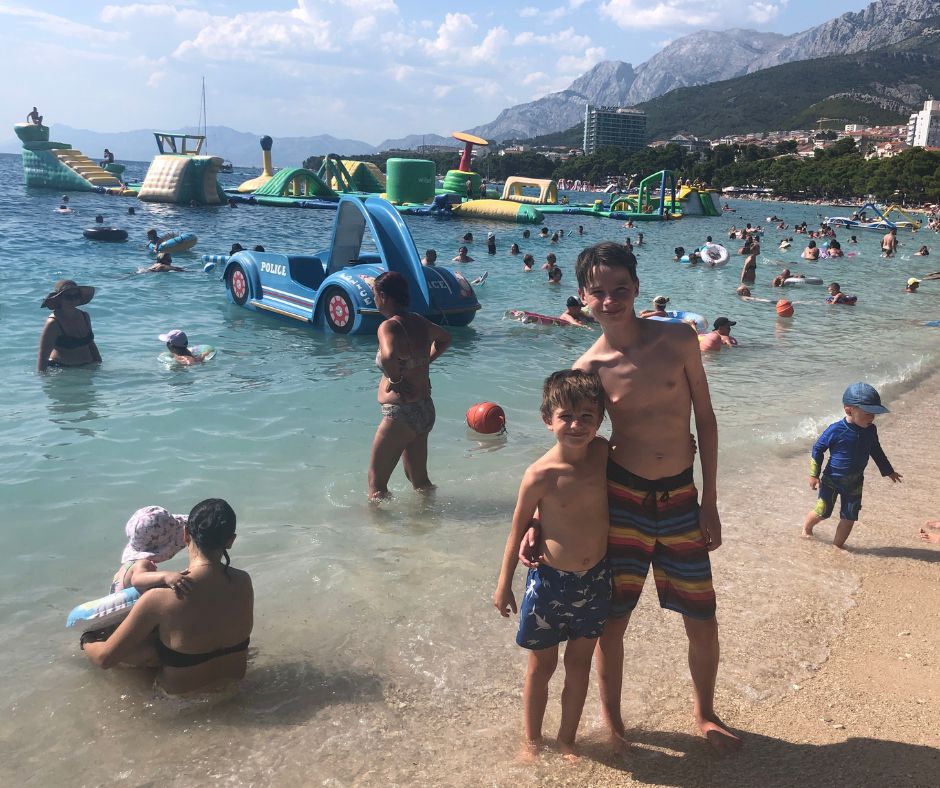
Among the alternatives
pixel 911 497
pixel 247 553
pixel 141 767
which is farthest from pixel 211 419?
pixel 911 497

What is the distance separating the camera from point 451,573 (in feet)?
15.0

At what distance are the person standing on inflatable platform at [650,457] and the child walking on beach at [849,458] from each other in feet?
7.76

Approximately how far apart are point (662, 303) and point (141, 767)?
10.8 metres

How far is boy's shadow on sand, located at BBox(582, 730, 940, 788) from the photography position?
268cm

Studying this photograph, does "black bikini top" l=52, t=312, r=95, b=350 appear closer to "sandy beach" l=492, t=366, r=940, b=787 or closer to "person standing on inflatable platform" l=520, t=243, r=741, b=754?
"sandy beach" l=492, t=366, r=940, b=787

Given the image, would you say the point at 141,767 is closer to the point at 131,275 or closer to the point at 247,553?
the point at 247,553

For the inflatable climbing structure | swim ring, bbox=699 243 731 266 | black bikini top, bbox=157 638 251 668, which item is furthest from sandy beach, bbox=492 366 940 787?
the inflatable climbing structure

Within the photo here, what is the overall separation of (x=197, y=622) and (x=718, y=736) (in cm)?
216

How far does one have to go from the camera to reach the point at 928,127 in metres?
139

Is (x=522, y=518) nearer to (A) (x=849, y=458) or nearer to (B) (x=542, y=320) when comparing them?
(A) (x=849, y=458)

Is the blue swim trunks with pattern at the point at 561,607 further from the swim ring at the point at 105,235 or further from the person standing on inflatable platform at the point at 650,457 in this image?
the swim ring at the point at 105,235

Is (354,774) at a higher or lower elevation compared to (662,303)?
lower

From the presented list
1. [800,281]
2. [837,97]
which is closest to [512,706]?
[800,281]

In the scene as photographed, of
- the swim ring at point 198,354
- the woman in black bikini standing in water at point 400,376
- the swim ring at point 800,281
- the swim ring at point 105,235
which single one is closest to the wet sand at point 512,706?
the woman in black bikini standing in water at point 400,376
